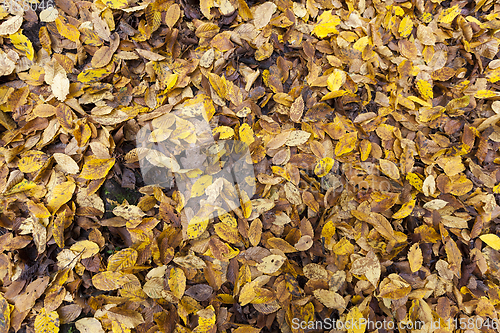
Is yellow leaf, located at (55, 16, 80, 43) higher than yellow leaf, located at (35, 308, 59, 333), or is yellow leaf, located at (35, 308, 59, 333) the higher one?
yellow leaf, located at (55, 16, 80, 43)

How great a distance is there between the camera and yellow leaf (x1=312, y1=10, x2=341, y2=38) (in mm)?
1089

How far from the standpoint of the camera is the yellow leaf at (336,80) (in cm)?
104

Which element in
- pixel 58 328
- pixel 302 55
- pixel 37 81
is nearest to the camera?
pixel 58 328

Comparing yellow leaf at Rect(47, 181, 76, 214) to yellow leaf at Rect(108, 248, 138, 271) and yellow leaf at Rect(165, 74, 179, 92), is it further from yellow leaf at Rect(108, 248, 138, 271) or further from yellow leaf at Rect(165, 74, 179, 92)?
yellow leaf at Rect(165, 74, 179, 92)

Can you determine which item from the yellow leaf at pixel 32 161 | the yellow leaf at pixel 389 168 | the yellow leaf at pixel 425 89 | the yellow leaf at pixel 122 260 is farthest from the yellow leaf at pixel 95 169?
the yellow leaf at pixel 425 89

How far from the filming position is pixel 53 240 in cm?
89

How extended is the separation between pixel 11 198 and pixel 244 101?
2.63 feet

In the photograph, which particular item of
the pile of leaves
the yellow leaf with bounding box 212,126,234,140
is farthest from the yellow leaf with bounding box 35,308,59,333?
the yellow leaf with bounding box 212,126,234,140

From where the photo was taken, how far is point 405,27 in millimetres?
1139

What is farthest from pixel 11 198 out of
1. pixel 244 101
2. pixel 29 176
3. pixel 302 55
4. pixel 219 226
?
pixel 302 55

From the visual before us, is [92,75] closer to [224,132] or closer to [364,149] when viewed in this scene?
[224,132]

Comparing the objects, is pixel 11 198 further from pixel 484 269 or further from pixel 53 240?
pixel 484 269

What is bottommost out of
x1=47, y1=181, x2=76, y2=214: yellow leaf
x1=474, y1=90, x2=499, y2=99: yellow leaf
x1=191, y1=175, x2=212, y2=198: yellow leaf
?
x1=191, y1=175, x2=212, y2=198: yellow leaf

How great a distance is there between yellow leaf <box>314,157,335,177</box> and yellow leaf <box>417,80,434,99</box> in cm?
47
